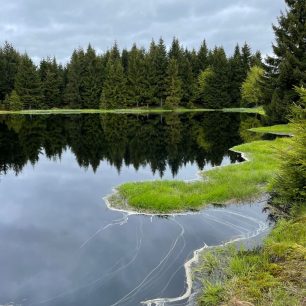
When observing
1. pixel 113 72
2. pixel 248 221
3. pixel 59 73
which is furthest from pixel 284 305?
pixel 59 73

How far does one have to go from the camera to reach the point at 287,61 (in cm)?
4272

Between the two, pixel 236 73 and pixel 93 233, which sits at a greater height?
pixel 236 73

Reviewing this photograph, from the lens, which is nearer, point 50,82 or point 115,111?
point 115,111

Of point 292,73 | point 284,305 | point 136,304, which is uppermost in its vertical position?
point 292,73

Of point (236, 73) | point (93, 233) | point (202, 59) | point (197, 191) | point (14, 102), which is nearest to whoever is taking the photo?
point (93, 233)

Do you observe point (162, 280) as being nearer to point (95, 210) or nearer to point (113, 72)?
point (95, 210)

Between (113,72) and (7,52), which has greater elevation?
(7,52)

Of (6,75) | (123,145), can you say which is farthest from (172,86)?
(123,145)

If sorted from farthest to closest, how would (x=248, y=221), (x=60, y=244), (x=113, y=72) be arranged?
1. (x=113, y=72)
2. (x=248, y=221)
3. (x=60, y=244)

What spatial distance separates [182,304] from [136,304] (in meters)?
1.12

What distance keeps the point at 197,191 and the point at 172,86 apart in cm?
7165

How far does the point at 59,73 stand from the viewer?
10138cm

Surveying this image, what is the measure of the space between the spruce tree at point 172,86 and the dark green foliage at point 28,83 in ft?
93.8

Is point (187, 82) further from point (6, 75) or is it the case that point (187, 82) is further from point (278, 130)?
point (278, 130)
